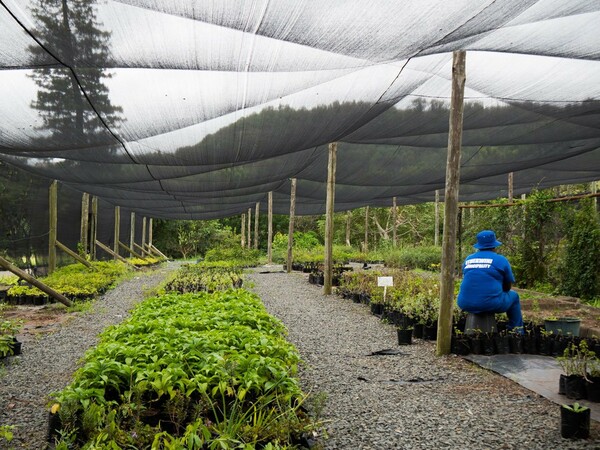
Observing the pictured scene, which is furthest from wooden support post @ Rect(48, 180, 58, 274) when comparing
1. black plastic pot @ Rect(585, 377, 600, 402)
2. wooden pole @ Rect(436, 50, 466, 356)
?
black plastic pot @ Rect(585, 377, 600, 402)

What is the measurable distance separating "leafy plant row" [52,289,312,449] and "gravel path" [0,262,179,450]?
1.64ft

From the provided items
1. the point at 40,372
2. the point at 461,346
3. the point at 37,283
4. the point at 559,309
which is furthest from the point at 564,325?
the point at 37,283

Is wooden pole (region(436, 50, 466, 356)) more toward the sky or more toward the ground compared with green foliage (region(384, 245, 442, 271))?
more toward the sky

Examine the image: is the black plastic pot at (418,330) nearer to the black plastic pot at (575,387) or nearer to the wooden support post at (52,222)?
the black plastic pot at (575,387)

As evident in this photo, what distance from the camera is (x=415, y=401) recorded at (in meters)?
4.21

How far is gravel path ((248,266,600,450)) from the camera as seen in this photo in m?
3.42

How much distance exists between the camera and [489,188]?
18.1 meters

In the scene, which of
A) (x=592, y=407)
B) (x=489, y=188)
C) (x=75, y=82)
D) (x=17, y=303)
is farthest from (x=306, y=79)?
(x=489, y=188)

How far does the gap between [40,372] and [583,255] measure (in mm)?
8219

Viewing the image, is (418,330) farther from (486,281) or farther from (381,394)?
(381,394)

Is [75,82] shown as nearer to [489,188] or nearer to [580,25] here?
[580,25]

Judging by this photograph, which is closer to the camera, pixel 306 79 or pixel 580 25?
pixel 580 25

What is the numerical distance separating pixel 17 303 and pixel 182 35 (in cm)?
707

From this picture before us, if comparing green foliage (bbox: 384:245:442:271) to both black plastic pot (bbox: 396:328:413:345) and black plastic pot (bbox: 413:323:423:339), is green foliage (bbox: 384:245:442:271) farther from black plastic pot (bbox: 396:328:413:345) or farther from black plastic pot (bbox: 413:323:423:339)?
black plastic pot (bbox: 396:328:413:345)
